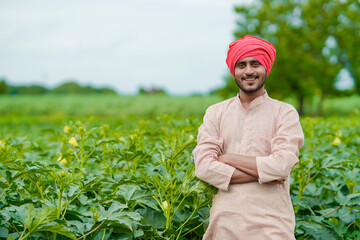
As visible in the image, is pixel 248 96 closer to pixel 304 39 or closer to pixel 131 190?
pixel 131 190

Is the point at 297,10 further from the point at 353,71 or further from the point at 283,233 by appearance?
the point at 283,233

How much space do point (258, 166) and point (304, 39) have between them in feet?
Answer: 84.2

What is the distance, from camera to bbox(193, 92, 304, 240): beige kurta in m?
2.01

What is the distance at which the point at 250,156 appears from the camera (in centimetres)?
206

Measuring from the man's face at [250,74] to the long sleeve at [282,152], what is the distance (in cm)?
22

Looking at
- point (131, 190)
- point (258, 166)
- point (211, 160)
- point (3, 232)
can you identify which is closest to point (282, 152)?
point (258, 166)

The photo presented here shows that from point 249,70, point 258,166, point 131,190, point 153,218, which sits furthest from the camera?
point 153,218

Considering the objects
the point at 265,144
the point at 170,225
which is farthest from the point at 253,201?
the point at 170,225

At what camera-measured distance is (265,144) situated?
84.4 inches

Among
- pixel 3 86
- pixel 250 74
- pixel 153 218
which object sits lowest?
pixel 153 218

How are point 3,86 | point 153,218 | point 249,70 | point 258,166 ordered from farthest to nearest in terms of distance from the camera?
1. point 3,86
2. point 153,218
3. point 249,70
4. point 258,166

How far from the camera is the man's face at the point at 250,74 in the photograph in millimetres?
2129

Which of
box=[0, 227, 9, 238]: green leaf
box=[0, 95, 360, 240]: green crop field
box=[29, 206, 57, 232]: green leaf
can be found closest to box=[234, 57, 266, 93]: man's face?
box=[0, 95, 360, 240]: green crop field

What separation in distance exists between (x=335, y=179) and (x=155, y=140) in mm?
1598
